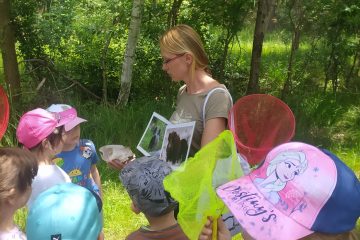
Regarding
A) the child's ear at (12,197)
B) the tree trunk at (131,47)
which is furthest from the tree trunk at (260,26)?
the child's ear at (12,197)

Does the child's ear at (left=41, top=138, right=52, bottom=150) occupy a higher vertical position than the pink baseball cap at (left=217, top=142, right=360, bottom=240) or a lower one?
lower

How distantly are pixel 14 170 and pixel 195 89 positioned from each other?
3.28 ft

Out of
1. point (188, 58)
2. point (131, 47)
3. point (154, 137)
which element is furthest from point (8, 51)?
point (188, 58)

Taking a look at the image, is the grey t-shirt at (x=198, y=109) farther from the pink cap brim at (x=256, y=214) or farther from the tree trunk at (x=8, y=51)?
the tree trunk at (x=8, y=51)

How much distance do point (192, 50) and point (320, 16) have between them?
4.51 m

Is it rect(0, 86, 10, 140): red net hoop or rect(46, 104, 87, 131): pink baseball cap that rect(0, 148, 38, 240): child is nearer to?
rect(46, 104, 87, 131): pink baseball cap

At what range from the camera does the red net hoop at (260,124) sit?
2494 mm

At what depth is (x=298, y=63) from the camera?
7309mm

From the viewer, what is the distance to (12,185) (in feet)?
6.23

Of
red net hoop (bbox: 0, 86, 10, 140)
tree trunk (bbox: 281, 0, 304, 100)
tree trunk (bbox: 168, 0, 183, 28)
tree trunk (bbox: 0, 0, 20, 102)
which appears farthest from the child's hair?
tree trunk (bbox: 281, 0, 304, 100)

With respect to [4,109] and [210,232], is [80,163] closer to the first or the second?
[4,109]

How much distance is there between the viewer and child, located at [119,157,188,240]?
1.85m

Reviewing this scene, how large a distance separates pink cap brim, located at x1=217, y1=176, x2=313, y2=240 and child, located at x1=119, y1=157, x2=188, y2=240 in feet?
1.35

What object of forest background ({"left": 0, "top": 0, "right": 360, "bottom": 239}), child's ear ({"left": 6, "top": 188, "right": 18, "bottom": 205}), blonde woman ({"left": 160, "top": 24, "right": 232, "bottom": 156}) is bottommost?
forest background ({"left": 0, "top": 0, "right": 360, "bottom": 239})
